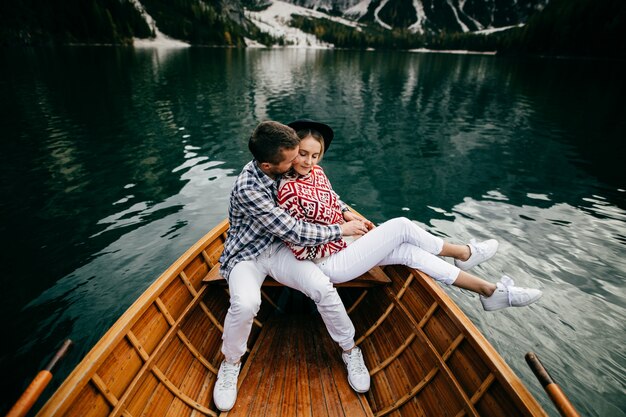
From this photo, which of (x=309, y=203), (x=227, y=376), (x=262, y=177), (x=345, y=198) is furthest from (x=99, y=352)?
(x=345, y=198)

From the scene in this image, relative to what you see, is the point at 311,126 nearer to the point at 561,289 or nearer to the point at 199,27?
the point at 561,289

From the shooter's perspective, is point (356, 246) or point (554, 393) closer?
point (554, 393)

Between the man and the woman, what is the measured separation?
0.53 ft

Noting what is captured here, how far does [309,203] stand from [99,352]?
2.20 meters

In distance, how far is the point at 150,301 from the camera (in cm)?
317

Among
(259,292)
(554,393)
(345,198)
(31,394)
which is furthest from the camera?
(345,198)

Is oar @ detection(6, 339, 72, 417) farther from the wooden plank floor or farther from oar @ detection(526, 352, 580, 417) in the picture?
oar @ detection(526, 352, 580, 417)

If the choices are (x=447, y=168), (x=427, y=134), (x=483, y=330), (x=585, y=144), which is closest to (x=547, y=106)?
(x=585, y=144)

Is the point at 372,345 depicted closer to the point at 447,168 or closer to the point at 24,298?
the point at 24,298

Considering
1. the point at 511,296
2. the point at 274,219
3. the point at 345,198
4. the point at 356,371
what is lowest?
the point at 345,198

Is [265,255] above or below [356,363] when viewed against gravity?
above

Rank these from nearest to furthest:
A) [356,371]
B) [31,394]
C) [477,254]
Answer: [31,394], [356,371], [477,254]

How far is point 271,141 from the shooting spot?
9.70 ft

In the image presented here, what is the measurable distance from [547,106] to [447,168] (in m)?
18.5
